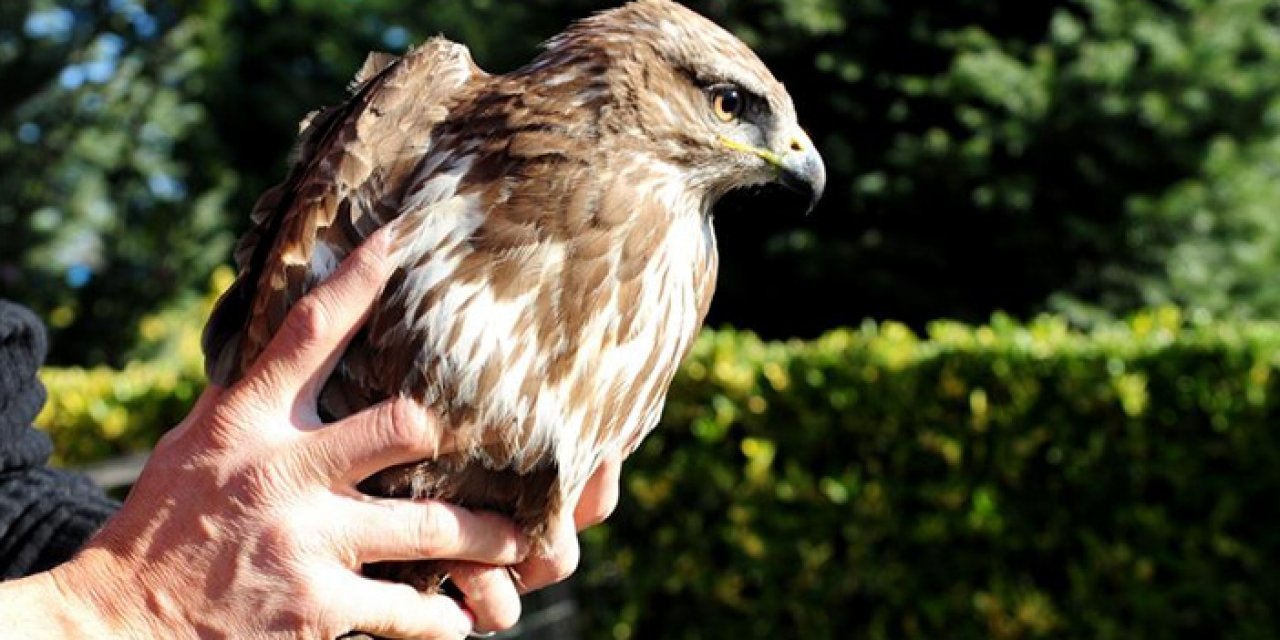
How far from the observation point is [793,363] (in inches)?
251

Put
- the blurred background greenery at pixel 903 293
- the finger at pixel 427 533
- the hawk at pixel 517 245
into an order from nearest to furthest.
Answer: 1. the finger at pixel 427 533
2. the hawk at pixel 517 245
3. the blurred background greenery at pixel 903 293

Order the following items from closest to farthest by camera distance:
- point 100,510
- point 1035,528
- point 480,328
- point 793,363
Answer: point 480,328
point 100,510
point 1035,528
point 793,363

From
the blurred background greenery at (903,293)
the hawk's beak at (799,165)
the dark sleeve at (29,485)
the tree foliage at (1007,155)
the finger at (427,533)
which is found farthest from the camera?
the tree foliage at (1007,155)

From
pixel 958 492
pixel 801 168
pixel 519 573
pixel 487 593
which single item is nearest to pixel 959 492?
pixel 958 492

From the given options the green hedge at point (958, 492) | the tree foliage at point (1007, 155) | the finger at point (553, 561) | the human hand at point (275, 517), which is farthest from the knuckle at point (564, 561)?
the tree foliage at point (1007, 155)

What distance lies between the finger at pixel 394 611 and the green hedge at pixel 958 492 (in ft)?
14.3

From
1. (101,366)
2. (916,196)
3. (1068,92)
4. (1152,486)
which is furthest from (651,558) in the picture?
(101,366)

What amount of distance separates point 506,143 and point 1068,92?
8642mm

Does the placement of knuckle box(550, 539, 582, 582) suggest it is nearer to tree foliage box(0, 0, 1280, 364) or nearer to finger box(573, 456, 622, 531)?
finger box(573, 456, 622, 531)

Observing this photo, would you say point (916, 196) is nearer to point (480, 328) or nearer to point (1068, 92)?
point (1068, 92)

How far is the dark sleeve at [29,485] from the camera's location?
2109 millimetres

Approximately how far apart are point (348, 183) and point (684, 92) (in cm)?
54

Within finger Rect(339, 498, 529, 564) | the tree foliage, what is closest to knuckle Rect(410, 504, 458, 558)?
finger Rect(339, 498, 529, 564)

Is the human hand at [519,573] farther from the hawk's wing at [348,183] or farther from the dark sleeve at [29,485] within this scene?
the dark sleeve at [29,485]
